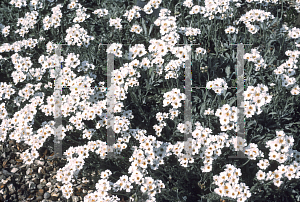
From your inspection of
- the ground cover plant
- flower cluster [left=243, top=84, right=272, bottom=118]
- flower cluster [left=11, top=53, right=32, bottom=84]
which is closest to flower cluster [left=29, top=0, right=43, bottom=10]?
the ground cover plant

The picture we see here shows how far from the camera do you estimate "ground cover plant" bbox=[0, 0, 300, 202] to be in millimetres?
3670

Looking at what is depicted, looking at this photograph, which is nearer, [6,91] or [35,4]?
[6,91]

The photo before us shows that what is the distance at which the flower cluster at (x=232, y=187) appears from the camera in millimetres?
3289

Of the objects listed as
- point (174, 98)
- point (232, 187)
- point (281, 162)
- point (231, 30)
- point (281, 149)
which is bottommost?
point (232, 187)

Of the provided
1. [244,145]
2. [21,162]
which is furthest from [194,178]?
[21,162]

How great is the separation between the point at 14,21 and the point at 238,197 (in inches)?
221

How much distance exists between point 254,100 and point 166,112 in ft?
4.85

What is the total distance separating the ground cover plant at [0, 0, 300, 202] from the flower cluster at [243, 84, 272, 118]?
0.01m

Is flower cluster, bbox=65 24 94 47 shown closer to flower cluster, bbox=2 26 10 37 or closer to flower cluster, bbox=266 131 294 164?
flower cluster, bbox=2 26 10 37

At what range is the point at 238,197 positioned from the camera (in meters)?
3.36

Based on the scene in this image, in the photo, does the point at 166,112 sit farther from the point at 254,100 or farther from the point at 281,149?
the point at 281,149

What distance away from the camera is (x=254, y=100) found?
3.88 metres

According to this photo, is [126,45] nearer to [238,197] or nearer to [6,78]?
A: [6,78]

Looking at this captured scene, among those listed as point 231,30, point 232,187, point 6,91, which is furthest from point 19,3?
point 232,187
